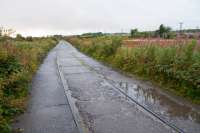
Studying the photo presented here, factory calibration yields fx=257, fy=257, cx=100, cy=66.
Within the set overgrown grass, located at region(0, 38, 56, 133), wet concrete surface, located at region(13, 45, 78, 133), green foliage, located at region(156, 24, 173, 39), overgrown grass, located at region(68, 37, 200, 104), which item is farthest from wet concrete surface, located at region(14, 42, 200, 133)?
green foliage, located at region(156, 24, 173, 39)

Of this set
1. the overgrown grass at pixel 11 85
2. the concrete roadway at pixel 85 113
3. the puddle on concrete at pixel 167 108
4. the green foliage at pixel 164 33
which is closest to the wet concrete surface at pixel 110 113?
the concrete roadway at pixel 85 113

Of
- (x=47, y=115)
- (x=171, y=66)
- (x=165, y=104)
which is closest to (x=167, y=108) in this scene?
(x=165, y=104)

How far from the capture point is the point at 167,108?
26.2ft

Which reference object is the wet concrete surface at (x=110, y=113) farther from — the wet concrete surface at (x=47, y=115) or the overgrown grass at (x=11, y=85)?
the overgrown grass at (x=11, y=85)

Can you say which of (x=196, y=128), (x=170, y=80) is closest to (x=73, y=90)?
(x=170, y=80)

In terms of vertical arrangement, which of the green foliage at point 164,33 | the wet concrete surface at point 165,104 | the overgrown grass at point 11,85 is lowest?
the wet concrete surface at point 165,104

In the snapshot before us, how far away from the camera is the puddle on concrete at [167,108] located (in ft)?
21.7

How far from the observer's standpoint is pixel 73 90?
1085 cm

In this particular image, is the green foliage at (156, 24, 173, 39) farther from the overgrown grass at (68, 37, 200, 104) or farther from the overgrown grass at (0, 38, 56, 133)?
the overgrown grass at (0, 38, 56, 133)

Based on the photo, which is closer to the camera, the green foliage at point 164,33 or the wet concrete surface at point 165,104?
the wet concrete surface at point 165,104

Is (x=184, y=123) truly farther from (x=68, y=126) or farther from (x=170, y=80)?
(x=170, y=80)

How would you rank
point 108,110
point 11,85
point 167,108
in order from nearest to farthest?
point 108,110
point 167,108
point 11,85

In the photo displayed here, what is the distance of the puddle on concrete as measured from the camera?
6.62 meters

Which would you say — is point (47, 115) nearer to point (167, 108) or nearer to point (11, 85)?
point (11, 85)
